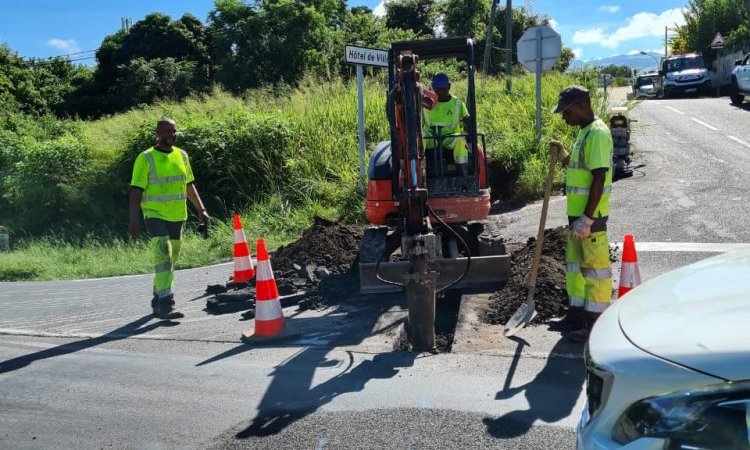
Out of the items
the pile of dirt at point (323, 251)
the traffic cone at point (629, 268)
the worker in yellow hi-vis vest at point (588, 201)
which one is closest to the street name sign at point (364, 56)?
the pile of dirt at point (323, 251)

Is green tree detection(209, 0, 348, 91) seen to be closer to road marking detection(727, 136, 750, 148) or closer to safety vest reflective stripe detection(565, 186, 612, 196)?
road marking detection(727, 136, 750, 148)

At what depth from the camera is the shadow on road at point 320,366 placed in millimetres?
Result: 4637

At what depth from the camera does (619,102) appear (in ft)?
59.4

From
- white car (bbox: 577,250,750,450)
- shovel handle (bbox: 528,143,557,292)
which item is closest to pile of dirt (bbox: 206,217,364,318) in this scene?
shovel handle (bbox: 528,143,557,292)

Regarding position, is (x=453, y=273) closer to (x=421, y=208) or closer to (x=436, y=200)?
(x=436, y=200)

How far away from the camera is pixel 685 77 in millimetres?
31234

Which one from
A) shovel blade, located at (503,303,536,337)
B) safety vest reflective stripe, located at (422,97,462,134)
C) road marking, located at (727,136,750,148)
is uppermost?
safety vest reflective stripe, located at (422,97,462,134)

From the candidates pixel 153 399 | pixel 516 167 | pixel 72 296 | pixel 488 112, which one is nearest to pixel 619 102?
pixel 488 112

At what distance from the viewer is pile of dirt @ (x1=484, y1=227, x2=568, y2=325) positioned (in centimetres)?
643

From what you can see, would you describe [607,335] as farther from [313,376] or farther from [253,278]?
[253,278]

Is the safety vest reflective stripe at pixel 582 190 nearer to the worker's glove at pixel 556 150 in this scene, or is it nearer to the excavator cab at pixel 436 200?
the worker's glove at pixel 556 150

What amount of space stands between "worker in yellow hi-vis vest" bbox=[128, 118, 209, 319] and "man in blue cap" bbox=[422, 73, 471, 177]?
270 cm

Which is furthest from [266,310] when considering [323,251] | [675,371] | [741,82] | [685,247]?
[741,82]

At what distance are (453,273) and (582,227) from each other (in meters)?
1.81
